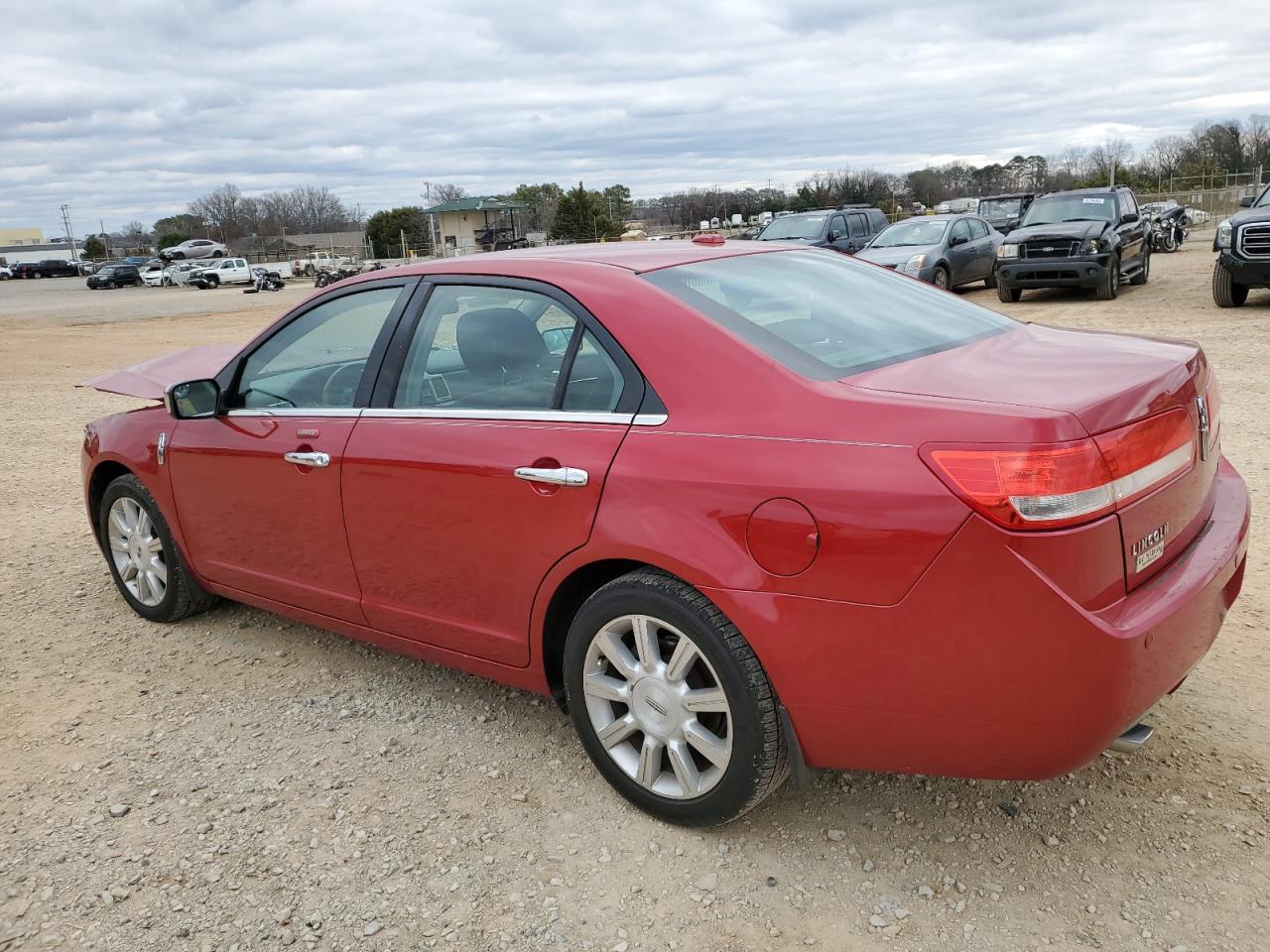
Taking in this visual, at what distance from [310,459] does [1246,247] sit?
1350 cm

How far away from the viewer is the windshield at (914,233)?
58.9 feet

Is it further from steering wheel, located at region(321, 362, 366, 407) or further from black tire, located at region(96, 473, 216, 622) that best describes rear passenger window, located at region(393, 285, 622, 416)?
black tire, located at region(96, 473, 216, 622)

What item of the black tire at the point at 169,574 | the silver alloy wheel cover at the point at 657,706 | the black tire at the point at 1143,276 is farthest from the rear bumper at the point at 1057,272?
the silver alloy wheel cover at the point at 657,706

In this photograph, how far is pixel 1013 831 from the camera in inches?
112

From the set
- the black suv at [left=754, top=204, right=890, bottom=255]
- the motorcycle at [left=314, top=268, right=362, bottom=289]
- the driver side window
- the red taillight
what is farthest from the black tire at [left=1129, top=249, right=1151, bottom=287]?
the motorcycle at [left=314, top=268, right=362, bottom=289]

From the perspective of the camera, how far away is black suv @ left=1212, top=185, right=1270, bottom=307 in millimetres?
13030

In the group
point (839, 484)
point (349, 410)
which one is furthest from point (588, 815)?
point (349, 410)

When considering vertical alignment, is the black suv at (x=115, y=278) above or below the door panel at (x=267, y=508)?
above

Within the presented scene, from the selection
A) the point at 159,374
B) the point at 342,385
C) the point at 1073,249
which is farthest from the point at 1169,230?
the point at 342,385

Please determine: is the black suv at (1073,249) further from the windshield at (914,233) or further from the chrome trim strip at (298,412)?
the chrome trim strip at (298,412)

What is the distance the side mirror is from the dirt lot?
108 centimetres

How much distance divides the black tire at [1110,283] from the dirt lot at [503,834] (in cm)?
1354

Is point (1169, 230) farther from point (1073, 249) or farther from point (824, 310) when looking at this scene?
point (824, 310)

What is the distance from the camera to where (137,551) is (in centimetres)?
474
